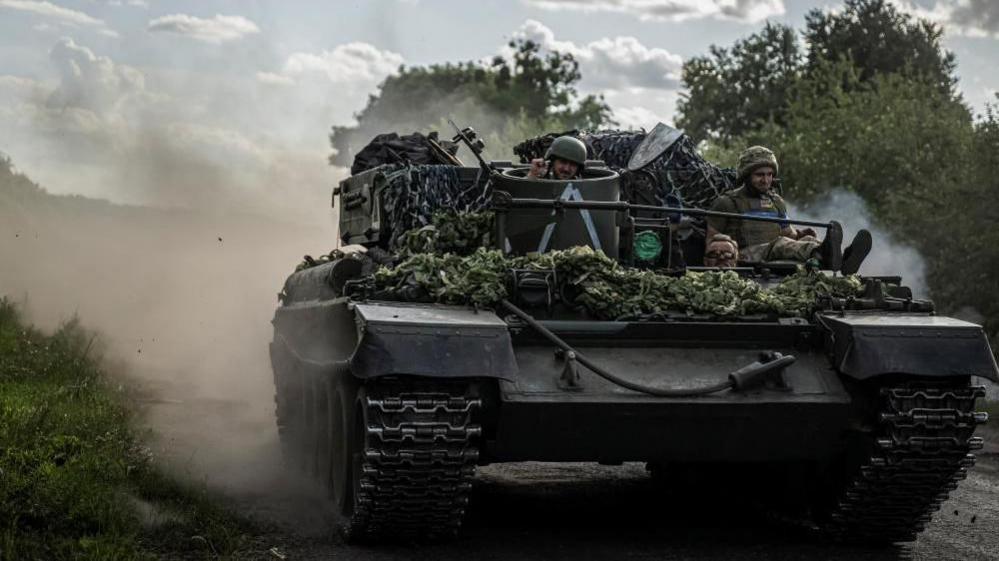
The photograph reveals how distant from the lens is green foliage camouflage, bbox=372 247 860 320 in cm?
841

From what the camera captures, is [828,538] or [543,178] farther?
[543,178]

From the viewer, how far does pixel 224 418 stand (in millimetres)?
14828

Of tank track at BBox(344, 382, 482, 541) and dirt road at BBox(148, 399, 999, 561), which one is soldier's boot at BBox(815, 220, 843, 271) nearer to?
dirt road at BBox(148, 399, 999, 561)

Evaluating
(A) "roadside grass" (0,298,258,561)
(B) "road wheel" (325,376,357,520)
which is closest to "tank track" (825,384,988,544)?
(B) "road wheel" (325,376,357,520)

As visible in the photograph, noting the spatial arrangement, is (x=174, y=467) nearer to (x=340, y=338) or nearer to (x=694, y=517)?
(x=340, y=338)

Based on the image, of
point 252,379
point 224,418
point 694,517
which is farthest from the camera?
point 252,379

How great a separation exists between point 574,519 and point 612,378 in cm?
177

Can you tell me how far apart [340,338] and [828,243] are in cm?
304

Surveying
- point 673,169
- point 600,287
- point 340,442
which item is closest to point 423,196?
point 673,169

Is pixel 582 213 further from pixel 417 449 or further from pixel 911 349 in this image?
pixel 417 449

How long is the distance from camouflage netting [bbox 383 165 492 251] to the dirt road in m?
1.81

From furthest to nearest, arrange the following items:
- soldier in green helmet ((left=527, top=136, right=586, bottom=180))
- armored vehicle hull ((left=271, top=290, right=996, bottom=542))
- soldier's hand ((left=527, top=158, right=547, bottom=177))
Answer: soldier's hand ((left=527, top=158, right=547, bottom=177))
soldier in green helmet ((left=527, top=136, right=586, bottom=180))
armored vehicle hull ((left=271, top=290, right=996, bottom=542))

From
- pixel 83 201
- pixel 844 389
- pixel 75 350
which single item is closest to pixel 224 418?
pixel 75 350

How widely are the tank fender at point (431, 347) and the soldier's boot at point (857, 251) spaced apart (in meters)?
2.81
